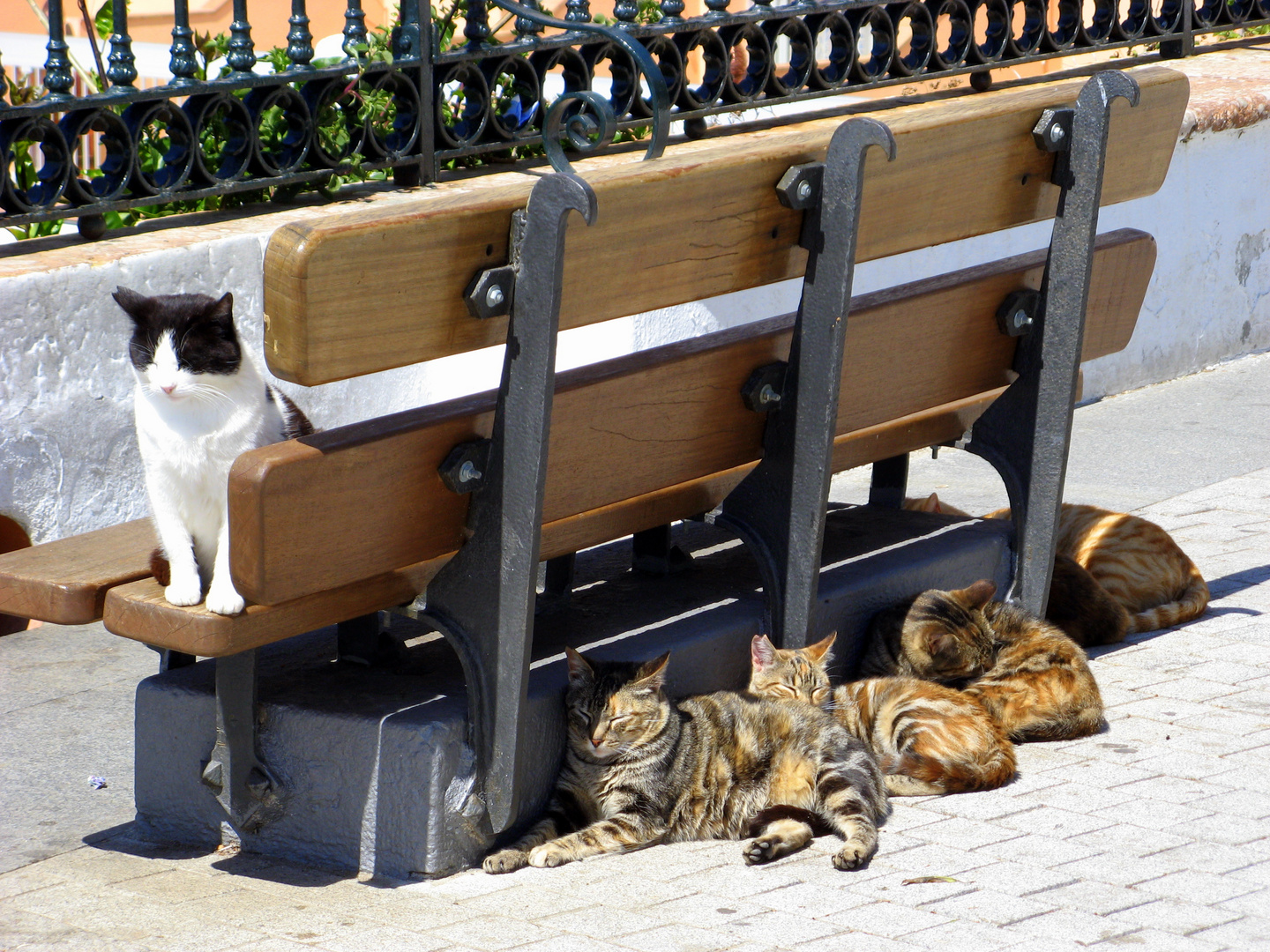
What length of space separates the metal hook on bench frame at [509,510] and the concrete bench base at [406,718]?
101mm

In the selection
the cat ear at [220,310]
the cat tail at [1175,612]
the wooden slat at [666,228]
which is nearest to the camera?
the wooden slat at [666,228]

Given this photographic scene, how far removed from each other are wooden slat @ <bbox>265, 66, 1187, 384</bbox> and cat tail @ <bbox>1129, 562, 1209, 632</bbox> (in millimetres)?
1160

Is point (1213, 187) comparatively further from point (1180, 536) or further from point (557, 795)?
point (557, 795)

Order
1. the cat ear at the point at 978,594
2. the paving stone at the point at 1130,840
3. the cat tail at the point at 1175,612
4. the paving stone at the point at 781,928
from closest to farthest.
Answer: the paving stone at the point at 781,928 < the paving stone at the point at 1130,840 < the cat ear at the point at 978,594 < the cat tail at the point at 1175,612

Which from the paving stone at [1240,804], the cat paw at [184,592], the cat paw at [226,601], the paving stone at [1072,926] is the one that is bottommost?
the paving stone at [1240,804]

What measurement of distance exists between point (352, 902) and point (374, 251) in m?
1.26

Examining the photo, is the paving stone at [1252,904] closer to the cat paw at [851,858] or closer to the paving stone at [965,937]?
the paving stone at [965,937]

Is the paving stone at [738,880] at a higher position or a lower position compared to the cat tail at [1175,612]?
higher

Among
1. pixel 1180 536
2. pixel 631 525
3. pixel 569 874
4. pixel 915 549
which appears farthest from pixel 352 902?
pixel 1180 536

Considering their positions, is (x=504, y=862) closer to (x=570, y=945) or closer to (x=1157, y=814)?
(x=570, y=945)

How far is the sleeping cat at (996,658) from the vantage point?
3.66 metres

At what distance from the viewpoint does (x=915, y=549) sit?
4.20 metres

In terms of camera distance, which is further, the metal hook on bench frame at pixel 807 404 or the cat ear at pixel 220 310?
the metal hook on bench frame at pixel 807 404

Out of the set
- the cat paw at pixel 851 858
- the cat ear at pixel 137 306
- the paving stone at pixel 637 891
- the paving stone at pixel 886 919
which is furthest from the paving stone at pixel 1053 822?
the cat ear at pixel 137 306
